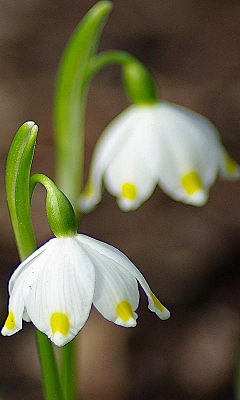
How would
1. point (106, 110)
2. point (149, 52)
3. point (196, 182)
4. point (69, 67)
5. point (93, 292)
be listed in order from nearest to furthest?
1. point (93, 292)
2. point (196, 182)
3. point (69, 67)
4. point (106, 110)
5. point (149, 52)

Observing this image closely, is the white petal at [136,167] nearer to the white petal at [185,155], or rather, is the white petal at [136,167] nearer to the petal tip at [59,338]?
the white petal at [185,155]

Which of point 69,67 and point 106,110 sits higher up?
point 69,67

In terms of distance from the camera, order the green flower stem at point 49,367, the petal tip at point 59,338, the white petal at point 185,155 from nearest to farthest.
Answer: the petal tip at point 59,338 < the green flower stem at point 49,367 < the white petal at point 185,155

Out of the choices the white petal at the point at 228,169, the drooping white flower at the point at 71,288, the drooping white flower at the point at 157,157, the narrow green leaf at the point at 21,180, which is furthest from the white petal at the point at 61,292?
the white petal at the point at 228,169

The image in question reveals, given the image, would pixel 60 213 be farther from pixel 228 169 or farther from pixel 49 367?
pixel 228 169

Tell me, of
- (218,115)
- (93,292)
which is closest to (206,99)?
(218,115)

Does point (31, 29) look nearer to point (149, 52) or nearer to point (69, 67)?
point (149, 52)

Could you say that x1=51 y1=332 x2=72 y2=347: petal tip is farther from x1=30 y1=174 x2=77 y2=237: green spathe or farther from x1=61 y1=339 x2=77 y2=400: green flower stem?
x1=61 y1=339 x2=77 y2=400: green flower stem
